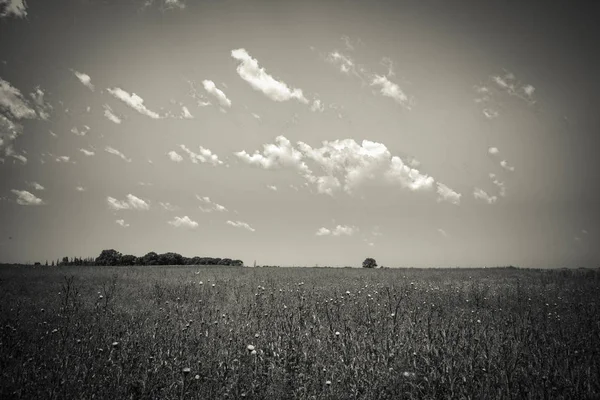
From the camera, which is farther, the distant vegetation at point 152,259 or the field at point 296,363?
the distant vegetation at point 152,259

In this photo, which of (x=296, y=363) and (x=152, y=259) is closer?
(x=296, y=363)

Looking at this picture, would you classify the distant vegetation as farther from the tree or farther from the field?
the field

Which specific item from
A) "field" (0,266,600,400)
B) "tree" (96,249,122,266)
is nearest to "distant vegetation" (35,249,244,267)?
"tree" (96,249,122,266)

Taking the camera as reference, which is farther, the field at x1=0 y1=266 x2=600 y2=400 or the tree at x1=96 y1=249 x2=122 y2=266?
the tree at x1=96 y1=249 x2=122 y2=266

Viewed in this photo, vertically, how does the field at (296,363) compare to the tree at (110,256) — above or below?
above

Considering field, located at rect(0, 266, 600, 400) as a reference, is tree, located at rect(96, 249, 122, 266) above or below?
below

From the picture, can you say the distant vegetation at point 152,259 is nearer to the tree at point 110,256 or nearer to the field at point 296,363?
the tree at point 110,256

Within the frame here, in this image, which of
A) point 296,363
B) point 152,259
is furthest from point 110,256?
point 296,363

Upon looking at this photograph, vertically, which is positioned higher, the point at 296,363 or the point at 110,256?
the point at 296,363

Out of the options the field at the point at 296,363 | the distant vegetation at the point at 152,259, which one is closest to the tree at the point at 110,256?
the distant vegetation at the point at 152,259

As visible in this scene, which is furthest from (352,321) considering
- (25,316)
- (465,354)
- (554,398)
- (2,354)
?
(25,316)

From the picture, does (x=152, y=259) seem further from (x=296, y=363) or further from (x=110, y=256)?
(x=296, y=363)

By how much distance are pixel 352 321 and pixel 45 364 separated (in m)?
4.68

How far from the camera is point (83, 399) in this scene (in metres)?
2.85
